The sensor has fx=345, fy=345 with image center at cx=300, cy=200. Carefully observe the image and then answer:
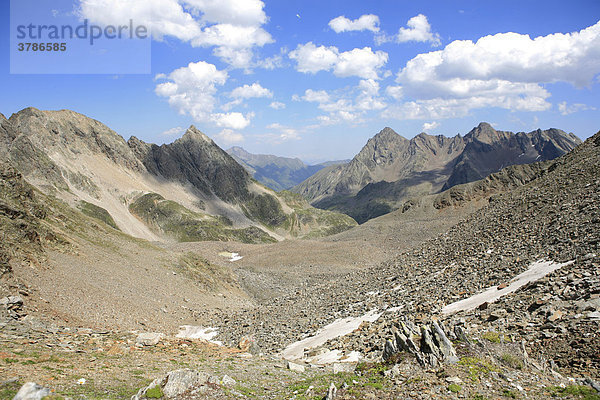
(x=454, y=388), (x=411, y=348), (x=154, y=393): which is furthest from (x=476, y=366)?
(x=154, y=393)

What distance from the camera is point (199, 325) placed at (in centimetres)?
3188

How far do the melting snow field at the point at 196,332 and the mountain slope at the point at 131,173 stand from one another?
276 ft

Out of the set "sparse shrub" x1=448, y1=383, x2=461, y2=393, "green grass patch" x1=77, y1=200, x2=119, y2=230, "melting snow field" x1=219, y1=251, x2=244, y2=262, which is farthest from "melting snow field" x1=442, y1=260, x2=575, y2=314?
"green grass patch" x1=77, y1=200, x2=119, y2=230

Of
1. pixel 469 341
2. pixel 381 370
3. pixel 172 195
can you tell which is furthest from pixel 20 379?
pixel 172 195

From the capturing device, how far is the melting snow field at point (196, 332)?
29125 millimetres

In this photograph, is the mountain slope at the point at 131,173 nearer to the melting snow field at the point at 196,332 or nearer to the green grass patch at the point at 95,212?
the green grass patch at the point at 95,212

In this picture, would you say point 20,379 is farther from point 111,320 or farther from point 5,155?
point 5,155

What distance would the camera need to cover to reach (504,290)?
61.7 feet

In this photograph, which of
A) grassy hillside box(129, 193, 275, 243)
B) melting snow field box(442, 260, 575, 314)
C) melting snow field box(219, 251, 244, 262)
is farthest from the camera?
grassy hillside box(129, 193, 275, 243)

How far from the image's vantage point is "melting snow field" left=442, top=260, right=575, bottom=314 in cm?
1841

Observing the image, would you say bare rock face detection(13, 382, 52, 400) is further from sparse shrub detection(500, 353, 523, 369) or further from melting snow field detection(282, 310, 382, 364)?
sparse shrub detection(500, 353, 523, 369)

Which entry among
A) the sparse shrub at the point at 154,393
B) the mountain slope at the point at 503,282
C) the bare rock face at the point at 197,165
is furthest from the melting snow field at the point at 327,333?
the bare rock face at the point at 197,165

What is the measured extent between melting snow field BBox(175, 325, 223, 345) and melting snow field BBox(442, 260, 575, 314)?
1946cm

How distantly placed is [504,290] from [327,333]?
10.9 meters
